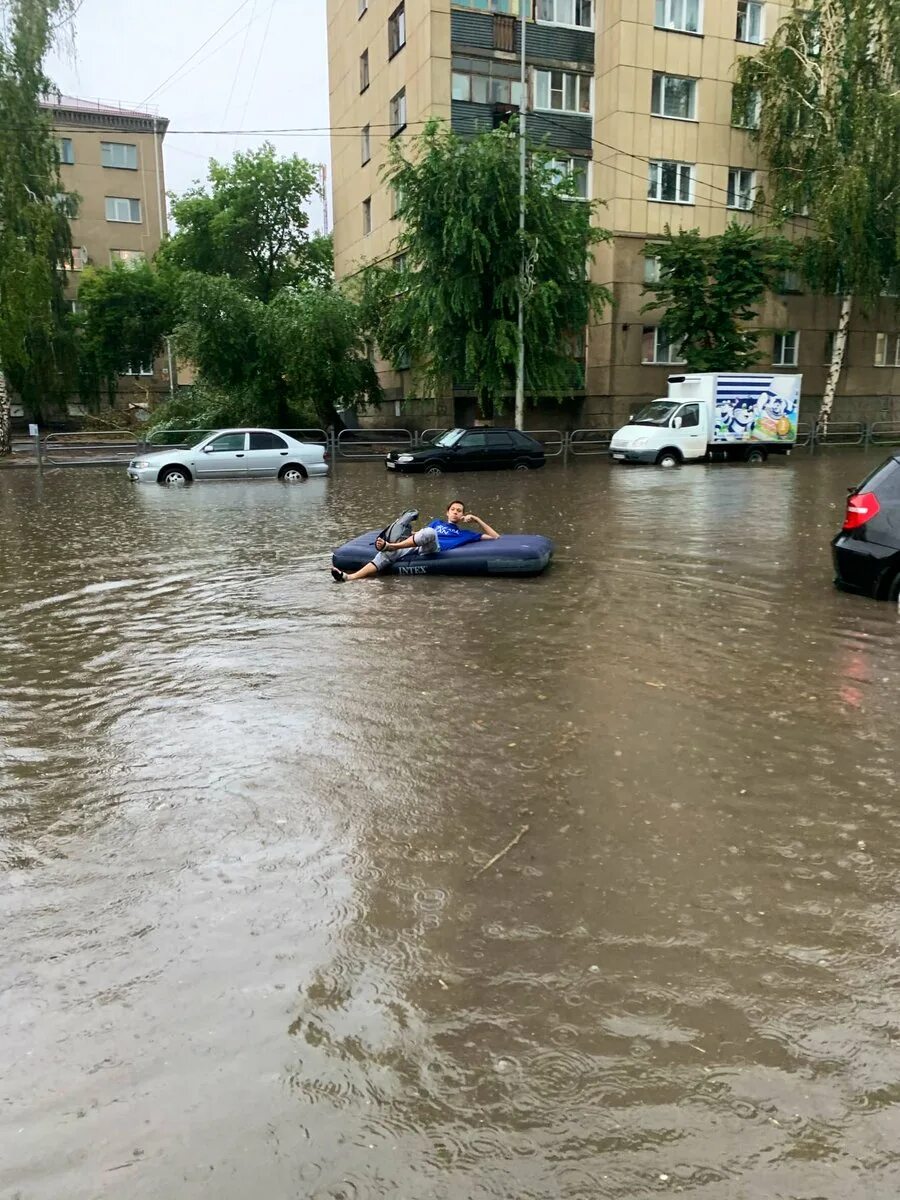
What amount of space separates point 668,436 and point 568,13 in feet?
56.7

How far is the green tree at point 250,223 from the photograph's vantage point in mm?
48000

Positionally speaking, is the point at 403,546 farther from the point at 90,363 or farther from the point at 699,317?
the point at 90,363

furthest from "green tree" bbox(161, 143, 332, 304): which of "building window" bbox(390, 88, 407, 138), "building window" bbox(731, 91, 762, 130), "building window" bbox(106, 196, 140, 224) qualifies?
"building window" bbox(731, 91, 762, 130)

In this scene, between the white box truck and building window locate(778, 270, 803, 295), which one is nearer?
the white box truck

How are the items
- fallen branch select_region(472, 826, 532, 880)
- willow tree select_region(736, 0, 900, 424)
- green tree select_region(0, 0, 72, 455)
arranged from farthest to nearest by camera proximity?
willow tree select_region(736, 0, 900, 424) < green tree select_region(0, 0, 72, 455) < fallen branch select_region(472, 826, 532, 880)

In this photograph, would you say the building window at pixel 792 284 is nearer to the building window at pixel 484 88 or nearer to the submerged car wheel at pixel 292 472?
the building window at pixel 484 88

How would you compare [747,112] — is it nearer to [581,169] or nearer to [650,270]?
[581,169]

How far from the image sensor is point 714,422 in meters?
29.2

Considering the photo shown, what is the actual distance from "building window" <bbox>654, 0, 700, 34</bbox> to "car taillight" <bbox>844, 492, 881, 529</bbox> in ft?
103

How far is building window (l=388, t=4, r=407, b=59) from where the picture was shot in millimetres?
34944

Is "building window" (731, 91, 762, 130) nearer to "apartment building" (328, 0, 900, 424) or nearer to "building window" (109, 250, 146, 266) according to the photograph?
"apartment building" (328, 0, 900, 424)

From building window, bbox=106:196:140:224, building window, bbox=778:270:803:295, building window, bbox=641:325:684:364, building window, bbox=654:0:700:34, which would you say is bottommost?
building window, bbox=641:325:684:364

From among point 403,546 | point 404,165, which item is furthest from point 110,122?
point 403,546

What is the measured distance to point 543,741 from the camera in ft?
18.3
